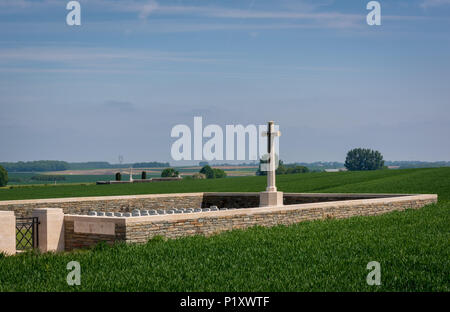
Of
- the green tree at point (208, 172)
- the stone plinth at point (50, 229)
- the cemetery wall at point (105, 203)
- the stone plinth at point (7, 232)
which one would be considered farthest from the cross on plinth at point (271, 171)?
the green tree at point (208, 172)

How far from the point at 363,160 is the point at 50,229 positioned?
123 meters

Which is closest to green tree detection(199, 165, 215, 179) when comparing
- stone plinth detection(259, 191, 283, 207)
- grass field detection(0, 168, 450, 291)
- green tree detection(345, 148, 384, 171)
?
green tree detection(345, 148, 384, 171)

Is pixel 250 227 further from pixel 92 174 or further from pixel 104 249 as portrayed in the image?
pixel 92 174

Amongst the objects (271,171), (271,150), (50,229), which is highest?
(271,150)

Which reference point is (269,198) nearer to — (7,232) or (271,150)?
(271,150)

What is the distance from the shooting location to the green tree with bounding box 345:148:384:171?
13206 centimetres

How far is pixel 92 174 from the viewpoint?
19138cm

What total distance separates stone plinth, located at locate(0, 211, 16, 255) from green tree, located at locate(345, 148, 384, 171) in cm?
12067

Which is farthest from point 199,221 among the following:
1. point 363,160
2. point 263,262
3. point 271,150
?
point 363,160

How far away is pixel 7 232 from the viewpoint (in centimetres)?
1548

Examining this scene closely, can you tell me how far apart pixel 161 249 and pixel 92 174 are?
182 m

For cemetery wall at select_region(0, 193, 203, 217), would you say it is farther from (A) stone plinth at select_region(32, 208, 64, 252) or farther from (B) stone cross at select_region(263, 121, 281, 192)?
(A) stone plinth at select_region(32, 208, 64, 252)
